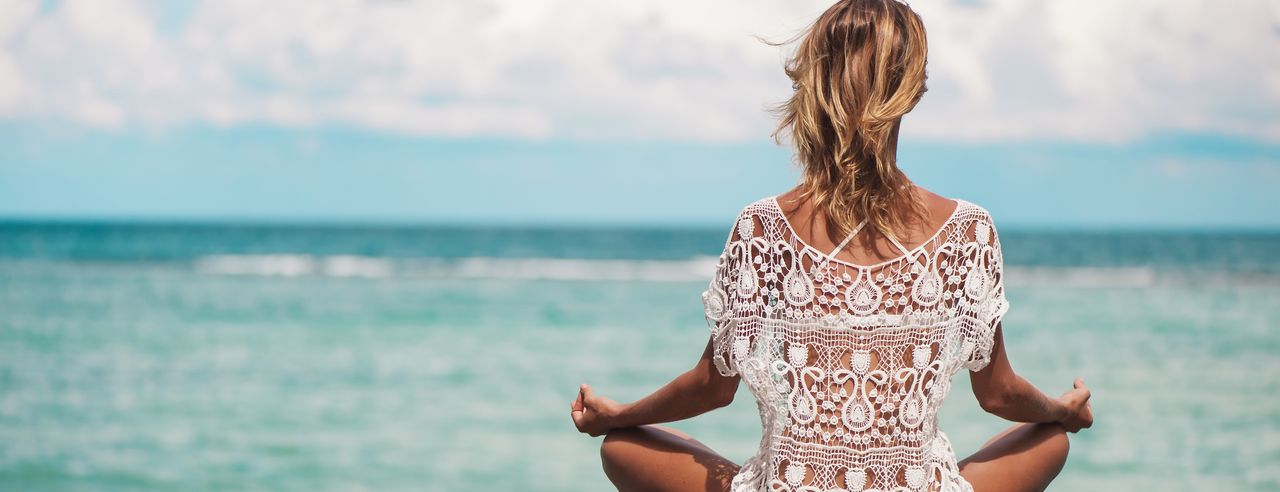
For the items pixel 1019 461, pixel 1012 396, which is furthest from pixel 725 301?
pixel 1019 461

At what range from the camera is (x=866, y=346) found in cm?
216

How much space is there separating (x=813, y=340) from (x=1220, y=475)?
489cm

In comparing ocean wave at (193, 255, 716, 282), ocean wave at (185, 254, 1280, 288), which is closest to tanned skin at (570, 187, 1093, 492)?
ocean wave at (185, 254, 1280, 288)

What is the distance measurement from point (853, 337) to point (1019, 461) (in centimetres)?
64

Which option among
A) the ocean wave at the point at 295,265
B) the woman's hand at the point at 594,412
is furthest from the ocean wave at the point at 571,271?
the woman's hand at the point at 594,412

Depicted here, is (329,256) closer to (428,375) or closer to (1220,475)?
(428,375)

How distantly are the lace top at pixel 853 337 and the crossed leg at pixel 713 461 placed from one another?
25cm

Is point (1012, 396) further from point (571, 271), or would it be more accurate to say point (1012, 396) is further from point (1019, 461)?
point (571, 271)

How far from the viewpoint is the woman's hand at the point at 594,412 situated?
256 centimetres

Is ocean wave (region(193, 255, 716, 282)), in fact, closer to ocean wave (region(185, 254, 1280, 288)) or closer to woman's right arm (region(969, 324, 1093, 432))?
ocean wave (region(185, 254, 1280, 288))

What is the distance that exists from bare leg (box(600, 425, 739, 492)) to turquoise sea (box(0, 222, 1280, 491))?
3123 mm

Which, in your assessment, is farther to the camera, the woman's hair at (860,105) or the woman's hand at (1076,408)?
the woman's hand at (1076,408)

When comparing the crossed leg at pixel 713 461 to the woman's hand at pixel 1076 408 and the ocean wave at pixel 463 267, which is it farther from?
the ocean wave at pixel 463 267

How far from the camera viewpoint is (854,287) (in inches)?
83.9
